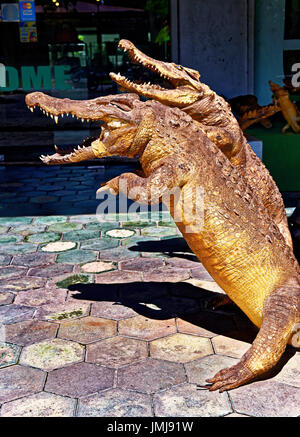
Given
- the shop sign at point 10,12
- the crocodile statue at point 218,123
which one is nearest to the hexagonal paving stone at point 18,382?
the crocodile statue at point 218,123

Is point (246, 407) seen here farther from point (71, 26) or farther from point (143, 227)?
point (71, 26)

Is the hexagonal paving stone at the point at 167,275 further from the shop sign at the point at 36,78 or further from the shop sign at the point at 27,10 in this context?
the shop sign at the point at 27,10

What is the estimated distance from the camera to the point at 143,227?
6.02m

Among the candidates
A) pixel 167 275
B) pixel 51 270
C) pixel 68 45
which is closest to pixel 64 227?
pixel 51 270

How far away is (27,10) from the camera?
9477 millimetres

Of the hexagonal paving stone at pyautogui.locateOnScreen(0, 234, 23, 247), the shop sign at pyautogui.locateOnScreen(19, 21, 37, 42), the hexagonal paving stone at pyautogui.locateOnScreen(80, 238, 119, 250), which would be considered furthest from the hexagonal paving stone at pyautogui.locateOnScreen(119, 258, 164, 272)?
the shop sign at pyautogui.locateOnScreen(19, 21, 37, 42)

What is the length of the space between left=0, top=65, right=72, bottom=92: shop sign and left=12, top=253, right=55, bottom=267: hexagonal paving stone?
562cm

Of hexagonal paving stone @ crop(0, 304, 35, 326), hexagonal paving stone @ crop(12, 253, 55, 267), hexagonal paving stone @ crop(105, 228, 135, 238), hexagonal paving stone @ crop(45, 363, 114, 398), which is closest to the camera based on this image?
hexagonal paving stone @ crop(45, 363, 114, 398)

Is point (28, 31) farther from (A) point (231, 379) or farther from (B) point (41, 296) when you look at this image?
(A) point (231, 379)

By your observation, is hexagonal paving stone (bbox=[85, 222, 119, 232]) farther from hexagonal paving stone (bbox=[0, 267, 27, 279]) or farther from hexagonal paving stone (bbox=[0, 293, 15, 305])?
hexagonal paving stone (bbox=[0, 293, 15, 305])

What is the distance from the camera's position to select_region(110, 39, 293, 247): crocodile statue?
13.0ft

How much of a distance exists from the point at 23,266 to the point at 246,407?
282 cm

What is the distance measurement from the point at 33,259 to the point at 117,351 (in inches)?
79.4
